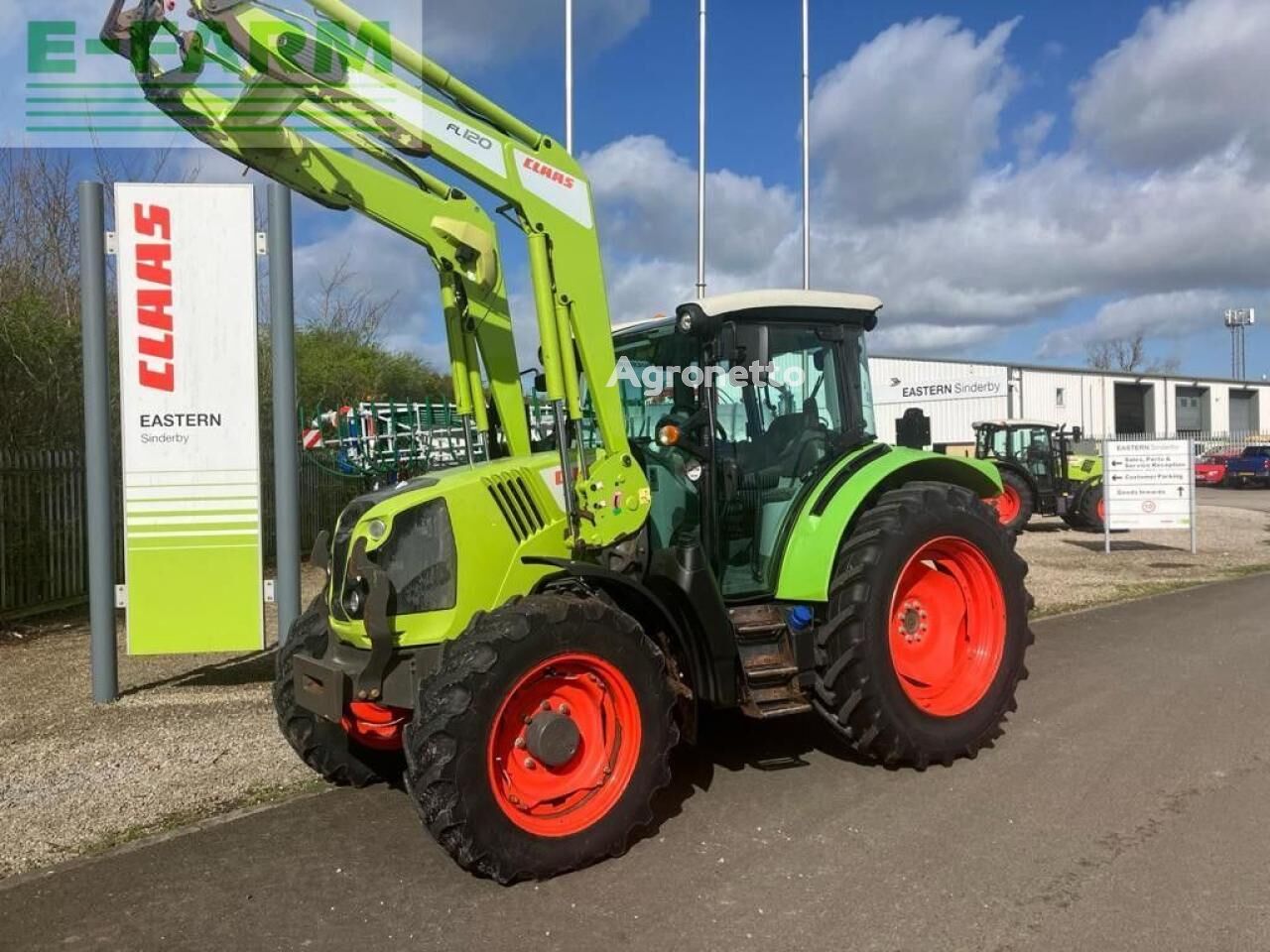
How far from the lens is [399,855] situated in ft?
12.6

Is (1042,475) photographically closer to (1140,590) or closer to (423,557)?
(1140,590)

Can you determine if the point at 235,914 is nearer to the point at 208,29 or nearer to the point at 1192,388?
the point at 208,29

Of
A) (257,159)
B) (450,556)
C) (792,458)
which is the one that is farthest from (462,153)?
(792,458)

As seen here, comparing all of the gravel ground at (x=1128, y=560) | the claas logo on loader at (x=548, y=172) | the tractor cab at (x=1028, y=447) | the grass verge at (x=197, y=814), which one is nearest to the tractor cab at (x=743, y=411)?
the claas logo on loader at (x=548, y=172)

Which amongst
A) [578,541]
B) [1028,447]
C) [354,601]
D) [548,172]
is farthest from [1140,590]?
[354,601]

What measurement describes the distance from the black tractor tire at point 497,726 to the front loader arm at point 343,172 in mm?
1428

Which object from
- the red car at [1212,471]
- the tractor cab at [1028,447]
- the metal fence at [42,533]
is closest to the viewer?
the metal fence at [42,533]

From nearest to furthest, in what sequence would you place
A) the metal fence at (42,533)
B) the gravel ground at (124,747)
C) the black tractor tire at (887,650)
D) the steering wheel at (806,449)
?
1. the gravel ground at (124,747)
2. the black tractor tire at (887,650)
3. the steering wheel at (806,449)
4. the metal fence at (42,533)

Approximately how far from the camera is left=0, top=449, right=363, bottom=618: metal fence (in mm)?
9289

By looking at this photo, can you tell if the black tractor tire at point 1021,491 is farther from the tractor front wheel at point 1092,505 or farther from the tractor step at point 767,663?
the tractor step at point 767,663

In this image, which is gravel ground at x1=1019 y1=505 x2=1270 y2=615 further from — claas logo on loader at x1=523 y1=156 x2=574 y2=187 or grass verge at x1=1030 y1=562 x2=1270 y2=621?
claas logo on loader at x1=523 y1=156 x2=574 y2=187

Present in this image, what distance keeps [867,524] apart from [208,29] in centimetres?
355

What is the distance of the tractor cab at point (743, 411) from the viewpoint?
4.66m

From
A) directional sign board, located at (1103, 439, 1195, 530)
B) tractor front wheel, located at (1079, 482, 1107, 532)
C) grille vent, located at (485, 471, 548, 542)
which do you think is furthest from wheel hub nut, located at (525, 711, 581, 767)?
tractor front wheel, located at (1079, 482, 1107, 532)
